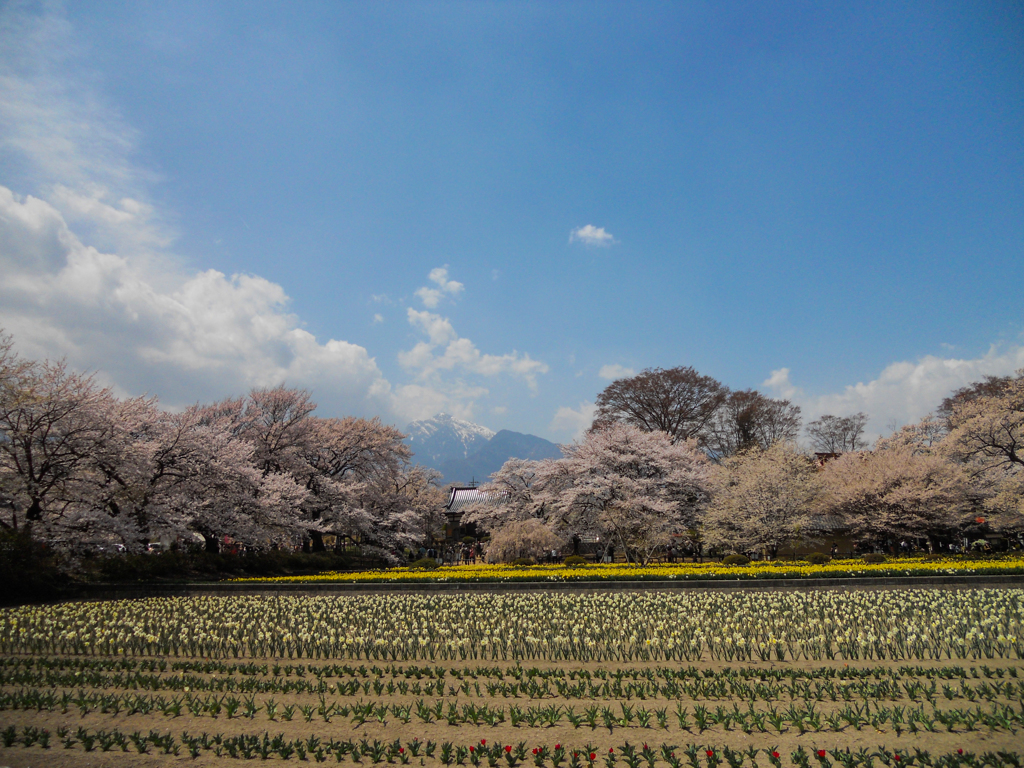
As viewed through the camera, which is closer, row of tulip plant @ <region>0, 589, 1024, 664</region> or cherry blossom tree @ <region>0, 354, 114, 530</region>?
row of tulip plant @ <region>0, 589, 1024, 664</region>

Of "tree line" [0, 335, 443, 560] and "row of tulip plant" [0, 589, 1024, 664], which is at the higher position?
"tree line" [0, 335, 443, 560]

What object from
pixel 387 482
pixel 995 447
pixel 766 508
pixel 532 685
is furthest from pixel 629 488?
pixel 532 685

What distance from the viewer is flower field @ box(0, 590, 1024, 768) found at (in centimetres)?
524

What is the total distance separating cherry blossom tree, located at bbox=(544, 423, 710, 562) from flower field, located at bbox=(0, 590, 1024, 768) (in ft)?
51.1

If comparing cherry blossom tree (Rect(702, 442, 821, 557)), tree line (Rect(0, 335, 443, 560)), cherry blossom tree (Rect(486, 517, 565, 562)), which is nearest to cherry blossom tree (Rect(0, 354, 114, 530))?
tree line (Rect(0, 335, 443, 560))

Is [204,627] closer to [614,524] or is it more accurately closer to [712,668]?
[712,668]

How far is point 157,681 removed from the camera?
754cm

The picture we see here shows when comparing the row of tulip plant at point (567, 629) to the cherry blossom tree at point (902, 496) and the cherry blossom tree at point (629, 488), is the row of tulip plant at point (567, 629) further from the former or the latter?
the cherry blossom tree at point (902, 496)

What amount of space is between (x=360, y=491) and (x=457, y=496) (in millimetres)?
33082

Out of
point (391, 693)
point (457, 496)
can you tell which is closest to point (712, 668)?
point (391, 693)

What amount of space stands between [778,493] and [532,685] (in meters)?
23.0

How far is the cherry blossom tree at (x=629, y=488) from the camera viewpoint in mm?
27859

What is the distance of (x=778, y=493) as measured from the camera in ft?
85.3

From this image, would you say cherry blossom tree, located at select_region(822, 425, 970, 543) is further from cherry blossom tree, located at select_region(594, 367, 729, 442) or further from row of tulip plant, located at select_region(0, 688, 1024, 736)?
row of tulip plant, located at select_region(0, 688, 1024, 736)
